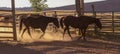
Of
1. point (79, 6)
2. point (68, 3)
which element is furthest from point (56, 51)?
point (68, 3)

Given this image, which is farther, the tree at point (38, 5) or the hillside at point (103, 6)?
the hillside at point (103, 6)

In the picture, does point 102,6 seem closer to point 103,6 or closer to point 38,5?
point 103,6

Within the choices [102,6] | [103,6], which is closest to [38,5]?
[102,6]

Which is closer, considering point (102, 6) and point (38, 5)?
point (38, 5)

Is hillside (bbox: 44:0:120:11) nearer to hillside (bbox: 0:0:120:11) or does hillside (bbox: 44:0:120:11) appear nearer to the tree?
hillside (bbox: 0:0:120:11)

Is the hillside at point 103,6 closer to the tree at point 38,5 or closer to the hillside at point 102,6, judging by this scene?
the hillside at point 102,6

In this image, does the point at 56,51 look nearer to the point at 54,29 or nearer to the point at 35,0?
the point at 54,29

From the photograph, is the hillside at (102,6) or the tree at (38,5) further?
the hillside at (102,6)

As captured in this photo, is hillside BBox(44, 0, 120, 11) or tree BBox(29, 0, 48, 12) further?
hillside BBox(44, 0, 120, 11)

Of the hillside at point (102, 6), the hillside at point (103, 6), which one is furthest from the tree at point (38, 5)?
the hillside at point (103, 6)

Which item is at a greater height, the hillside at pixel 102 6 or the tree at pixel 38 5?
the tree at pixel 38 5

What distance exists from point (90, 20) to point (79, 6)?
5.72 feet

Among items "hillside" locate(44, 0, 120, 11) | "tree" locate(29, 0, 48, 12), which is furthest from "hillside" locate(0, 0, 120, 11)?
"tree" locate(29, 0, 48, 12)

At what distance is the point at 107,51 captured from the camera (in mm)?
12852
